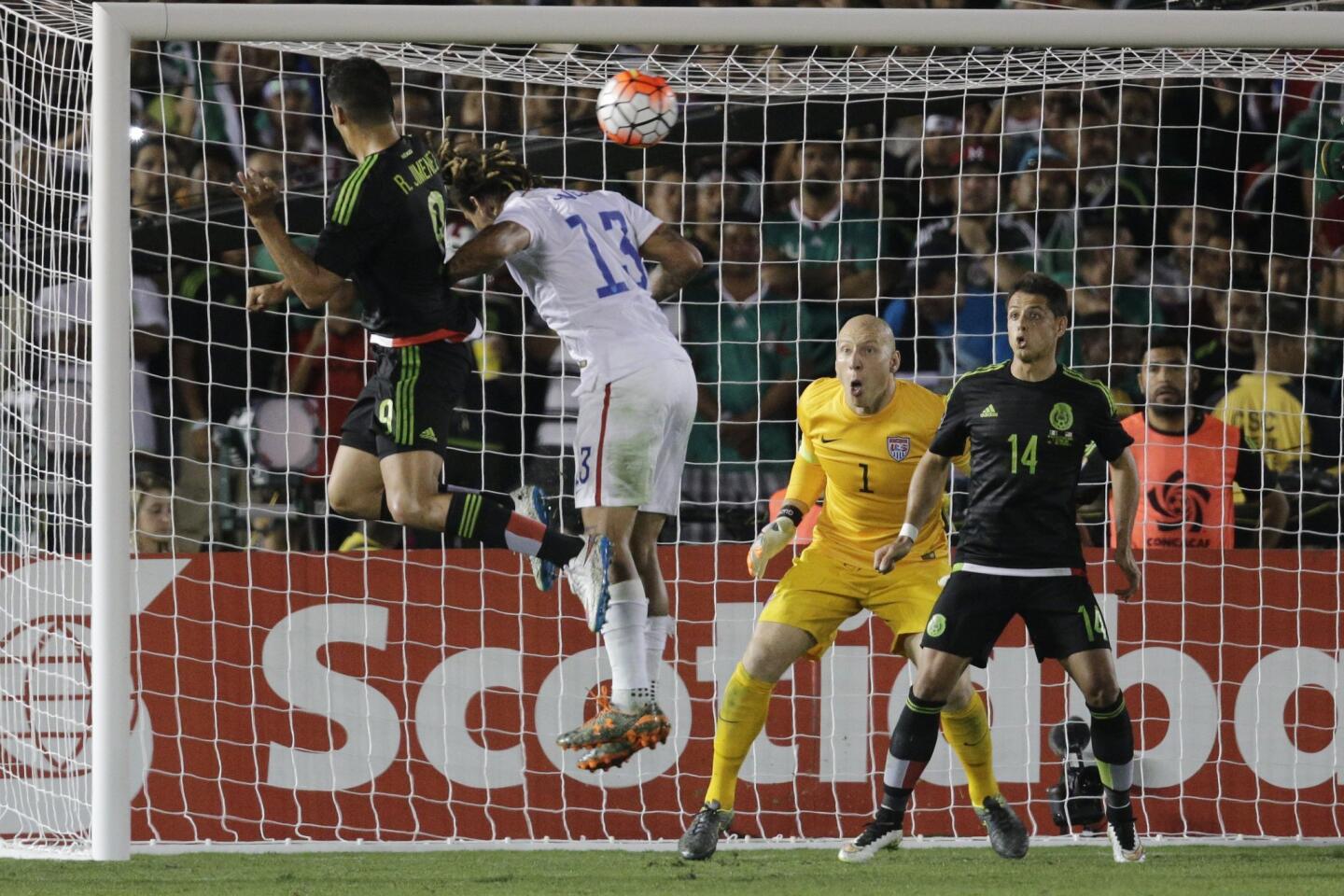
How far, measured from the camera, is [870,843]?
5.70 meters

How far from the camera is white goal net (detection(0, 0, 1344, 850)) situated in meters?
6.67

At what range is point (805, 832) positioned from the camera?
22.0 feet

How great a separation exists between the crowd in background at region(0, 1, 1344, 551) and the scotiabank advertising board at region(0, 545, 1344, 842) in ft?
1.61

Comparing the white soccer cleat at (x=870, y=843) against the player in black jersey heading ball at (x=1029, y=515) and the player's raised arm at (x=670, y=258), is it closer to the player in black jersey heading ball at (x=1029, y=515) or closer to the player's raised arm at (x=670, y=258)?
the player in black jersey heading ball at (x=1029, y=515)

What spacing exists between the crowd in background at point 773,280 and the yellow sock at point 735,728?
1.41 m

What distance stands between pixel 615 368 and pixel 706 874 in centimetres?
167

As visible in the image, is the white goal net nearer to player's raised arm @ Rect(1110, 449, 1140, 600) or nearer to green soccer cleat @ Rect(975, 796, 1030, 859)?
player's raised arm @ Rect(1110, 449, 1140, 600)

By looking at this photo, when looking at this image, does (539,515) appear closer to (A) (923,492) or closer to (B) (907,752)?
(A) (923,492)

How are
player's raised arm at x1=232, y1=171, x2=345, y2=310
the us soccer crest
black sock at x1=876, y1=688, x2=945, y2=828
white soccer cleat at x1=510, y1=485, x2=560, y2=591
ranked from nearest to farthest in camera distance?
player's raised arm at x1=232, y1=171, x2=345, y2=310, white soccer cleat at x1=510, y1=485, x2=560, y2=591, black sock at x1=876, y1=688, x2=945, y2=828, the us soccer crest

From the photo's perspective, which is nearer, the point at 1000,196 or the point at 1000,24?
the point at 1000,24

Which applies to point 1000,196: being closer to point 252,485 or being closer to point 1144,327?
point 1144,327

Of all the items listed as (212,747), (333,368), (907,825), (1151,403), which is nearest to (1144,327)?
(1151,403)

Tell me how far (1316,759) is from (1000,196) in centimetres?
275

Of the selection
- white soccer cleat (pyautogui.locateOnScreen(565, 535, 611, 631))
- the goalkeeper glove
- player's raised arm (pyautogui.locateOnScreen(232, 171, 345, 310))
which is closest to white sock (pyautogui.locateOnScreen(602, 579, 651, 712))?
white soccer cleat (pyautogui.locateOnScreen(565, 535, 611, 631))
